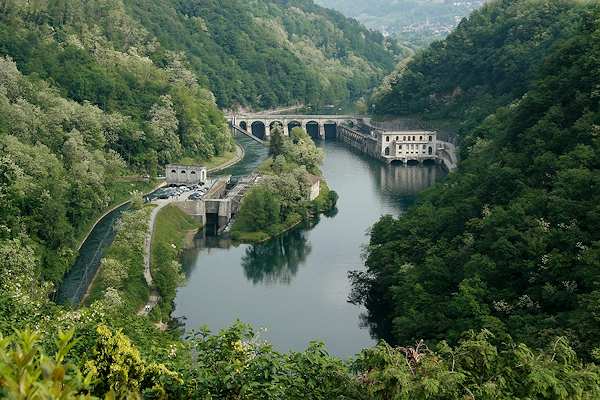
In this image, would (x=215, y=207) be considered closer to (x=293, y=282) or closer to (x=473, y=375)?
(x=293, y=282)

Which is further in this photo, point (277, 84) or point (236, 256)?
point (277, 84)

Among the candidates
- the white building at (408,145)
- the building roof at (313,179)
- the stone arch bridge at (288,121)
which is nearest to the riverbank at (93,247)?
the building roof at (313,179)

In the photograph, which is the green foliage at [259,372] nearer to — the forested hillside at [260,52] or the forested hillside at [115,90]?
the forested hillside at [115,90]

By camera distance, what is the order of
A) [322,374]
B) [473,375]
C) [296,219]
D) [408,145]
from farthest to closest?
[408,145] → [296,219] → [473,375] → [322,374]

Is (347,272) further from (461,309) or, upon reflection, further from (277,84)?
(277,84)

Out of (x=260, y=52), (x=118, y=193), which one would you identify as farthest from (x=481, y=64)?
(x=260, y=52)

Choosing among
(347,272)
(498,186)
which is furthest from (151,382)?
(347,272)
